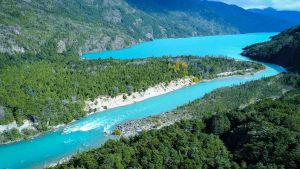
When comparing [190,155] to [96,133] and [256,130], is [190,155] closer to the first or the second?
[256,130]

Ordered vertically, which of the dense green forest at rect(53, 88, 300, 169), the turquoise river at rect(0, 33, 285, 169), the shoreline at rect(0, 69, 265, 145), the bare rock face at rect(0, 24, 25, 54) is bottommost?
the turquoise river at rect(0, 33, 285, 169)

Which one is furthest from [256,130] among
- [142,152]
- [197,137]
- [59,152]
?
[59,152]

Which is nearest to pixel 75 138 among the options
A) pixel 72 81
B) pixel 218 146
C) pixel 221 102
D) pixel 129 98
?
pixel 129 98

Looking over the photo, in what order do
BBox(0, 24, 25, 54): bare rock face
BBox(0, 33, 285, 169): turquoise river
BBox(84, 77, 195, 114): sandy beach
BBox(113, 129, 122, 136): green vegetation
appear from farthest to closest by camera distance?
BBox(0, 24, 25, 54): bare rock face → BBox(84, 77, 195, 114): sandy beach → BBox(113, 129, 122, 136): green vegetation → BBox(0, 33, 285, 169): turquoise river

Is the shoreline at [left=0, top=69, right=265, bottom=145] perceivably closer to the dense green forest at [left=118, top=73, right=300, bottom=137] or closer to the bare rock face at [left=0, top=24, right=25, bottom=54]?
the dense green forest at [left=118, top=73, right=300, bottom=137]

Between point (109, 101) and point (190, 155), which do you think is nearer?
point (190, 155)

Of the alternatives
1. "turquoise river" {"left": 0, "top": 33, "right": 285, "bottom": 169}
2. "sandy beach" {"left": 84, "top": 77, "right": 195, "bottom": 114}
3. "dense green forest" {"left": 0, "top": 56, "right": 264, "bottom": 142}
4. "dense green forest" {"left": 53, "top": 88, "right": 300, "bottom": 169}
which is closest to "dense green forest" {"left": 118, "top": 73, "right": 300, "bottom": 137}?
"turquoise river" {"left": 0, "top": 33, "right": 285, "bottom": 169}
